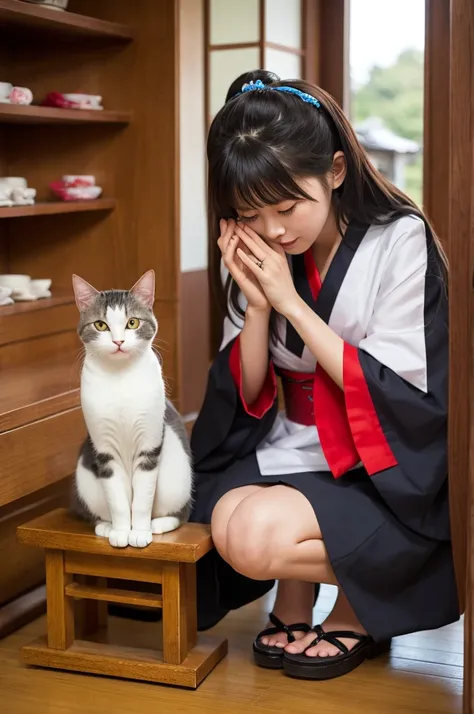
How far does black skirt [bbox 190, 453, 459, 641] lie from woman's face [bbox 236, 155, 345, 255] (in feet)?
1.62

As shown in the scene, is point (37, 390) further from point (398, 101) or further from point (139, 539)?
point (398, 101)

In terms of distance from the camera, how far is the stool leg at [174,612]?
2057 mm

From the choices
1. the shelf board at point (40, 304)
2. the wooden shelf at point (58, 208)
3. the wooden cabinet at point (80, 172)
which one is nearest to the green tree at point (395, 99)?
the wooden cabinet at point (80, 172)

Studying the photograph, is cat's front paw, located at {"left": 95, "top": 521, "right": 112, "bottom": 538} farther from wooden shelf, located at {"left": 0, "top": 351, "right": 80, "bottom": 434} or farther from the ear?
the ear

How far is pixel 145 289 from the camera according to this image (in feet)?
6.63

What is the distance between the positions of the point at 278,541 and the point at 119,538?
31 centimetres

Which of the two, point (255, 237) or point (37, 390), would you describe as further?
point (37, 390)

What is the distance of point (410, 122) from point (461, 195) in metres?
3.33

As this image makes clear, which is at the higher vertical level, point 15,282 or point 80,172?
point 80,172

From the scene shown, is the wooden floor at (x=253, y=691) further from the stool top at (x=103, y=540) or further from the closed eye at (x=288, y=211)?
the closed eye at (x=288, y=211)

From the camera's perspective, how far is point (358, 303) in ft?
7.04

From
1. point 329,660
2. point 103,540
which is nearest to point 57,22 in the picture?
point 103,540

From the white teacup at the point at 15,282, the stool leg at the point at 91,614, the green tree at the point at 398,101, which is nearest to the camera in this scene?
the stool leg at the point at 91,614

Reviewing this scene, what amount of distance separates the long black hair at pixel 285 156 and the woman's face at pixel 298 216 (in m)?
0.02
